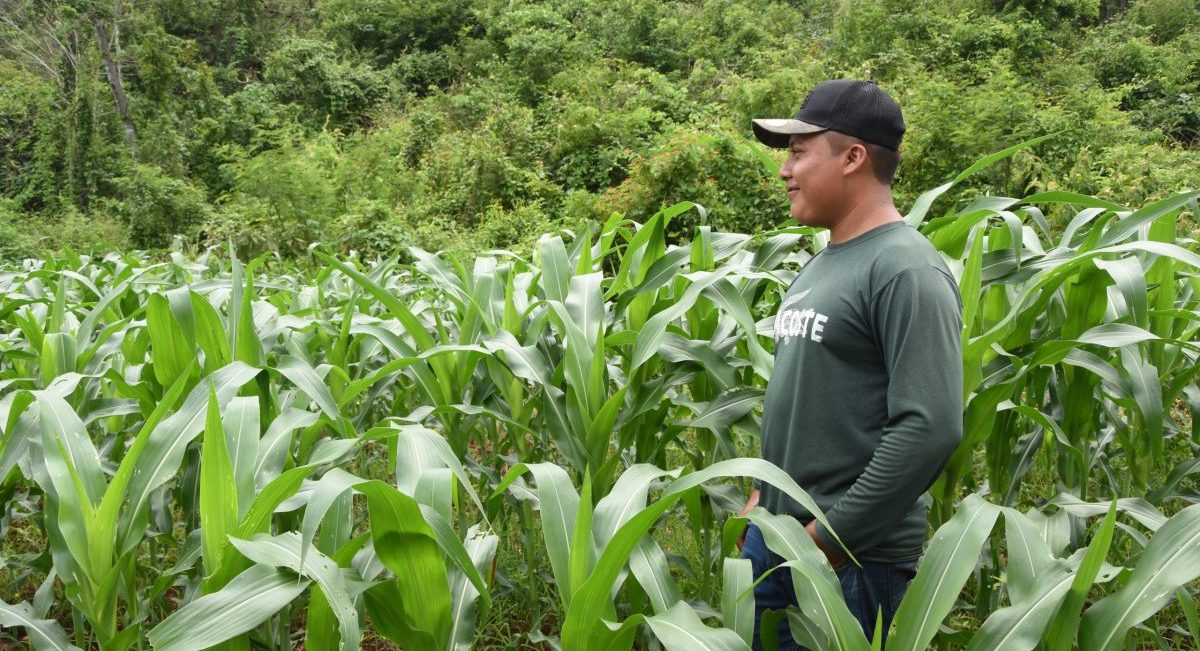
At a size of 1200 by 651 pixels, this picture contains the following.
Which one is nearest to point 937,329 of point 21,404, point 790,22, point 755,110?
point 21,404

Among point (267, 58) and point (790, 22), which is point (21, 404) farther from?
point (267, 58)

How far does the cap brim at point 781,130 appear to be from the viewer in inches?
64.8

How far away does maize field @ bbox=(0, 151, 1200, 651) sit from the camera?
123cm

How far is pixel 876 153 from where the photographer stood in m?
1.64

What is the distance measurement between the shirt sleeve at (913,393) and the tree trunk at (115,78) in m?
17.4

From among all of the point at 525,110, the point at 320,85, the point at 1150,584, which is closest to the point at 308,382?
the point at 1150,584

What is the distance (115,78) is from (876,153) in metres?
18.1

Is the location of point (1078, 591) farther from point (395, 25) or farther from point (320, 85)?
point (395, 25)

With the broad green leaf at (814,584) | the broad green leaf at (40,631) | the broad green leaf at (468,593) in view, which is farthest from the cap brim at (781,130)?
the broad green leaf at (40,631)

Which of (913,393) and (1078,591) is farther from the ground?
(913,393)

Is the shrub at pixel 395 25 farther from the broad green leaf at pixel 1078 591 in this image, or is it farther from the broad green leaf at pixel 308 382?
the broad green leaf at pixel 1078 591

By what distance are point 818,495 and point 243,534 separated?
1.05 meters

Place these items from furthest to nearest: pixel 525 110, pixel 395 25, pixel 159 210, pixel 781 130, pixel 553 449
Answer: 1. pixel 395 25
2. pixel 525 110
3. pixel 159 210
4. pixel 553 449
5. pixel 781 130

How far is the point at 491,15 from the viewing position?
1847cm
